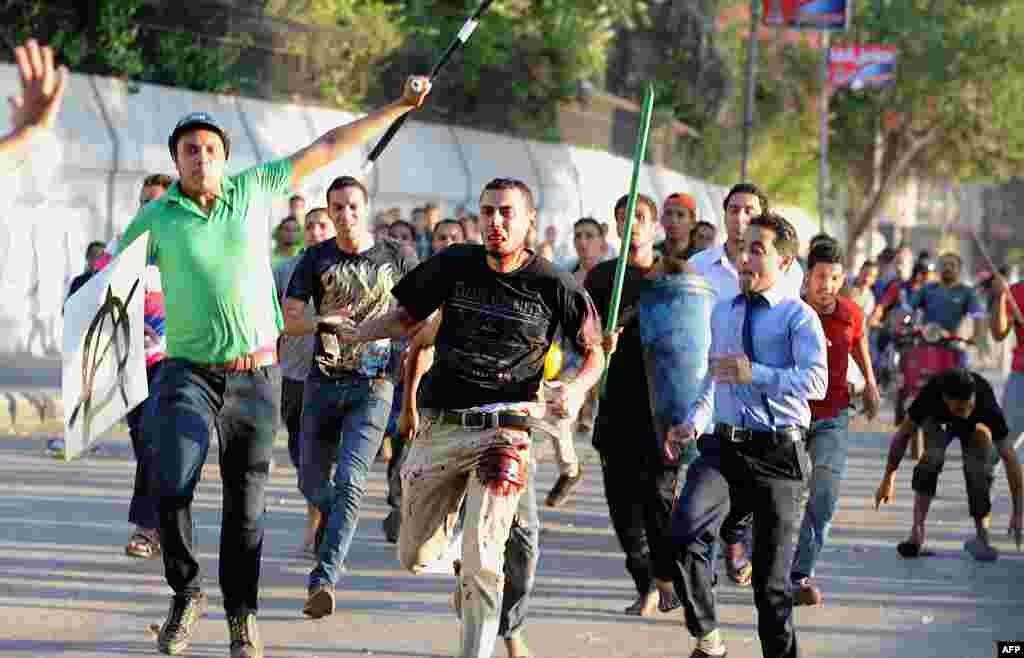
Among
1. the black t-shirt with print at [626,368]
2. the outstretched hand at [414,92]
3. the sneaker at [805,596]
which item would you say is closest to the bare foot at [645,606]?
the black t-shirt with print at [626,368]

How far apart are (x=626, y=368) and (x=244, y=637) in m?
2.42

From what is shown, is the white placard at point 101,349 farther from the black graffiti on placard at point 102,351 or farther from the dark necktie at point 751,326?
the dark necktie at point 751,326

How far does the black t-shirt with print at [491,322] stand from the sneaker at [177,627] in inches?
47.6

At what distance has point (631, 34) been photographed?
142 feet

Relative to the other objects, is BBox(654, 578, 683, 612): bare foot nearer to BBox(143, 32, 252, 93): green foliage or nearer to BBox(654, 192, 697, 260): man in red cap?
BBox(654, 192, 697, 260): man in red cap

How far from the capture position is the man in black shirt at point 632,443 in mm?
9031

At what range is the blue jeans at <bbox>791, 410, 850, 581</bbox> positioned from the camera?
968cm

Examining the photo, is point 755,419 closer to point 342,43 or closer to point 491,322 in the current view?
point 491,322

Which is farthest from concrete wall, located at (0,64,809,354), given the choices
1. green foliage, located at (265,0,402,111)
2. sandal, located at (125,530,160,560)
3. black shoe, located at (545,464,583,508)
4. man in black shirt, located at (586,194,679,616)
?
man in black shirt, located at (586,194,679,616)

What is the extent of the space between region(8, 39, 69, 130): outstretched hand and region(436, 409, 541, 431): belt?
9.44ft

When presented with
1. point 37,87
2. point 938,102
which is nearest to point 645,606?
point 37,87

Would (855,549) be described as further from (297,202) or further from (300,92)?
(300,92)

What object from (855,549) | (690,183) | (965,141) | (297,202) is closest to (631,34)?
(690,183)

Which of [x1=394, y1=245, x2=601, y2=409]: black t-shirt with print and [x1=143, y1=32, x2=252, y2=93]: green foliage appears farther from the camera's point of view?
[x1=143, y1=32, x2=252, y2=93]: green foliage
